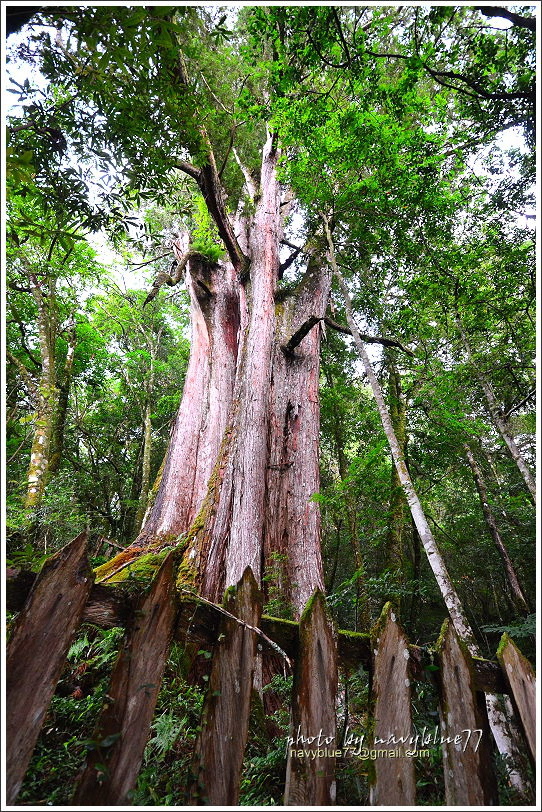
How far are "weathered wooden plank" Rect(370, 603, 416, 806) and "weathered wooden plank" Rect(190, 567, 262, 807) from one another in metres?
0.51

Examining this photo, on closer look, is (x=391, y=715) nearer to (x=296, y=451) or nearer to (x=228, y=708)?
(x=228, y=708)

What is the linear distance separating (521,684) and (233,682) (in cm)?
124

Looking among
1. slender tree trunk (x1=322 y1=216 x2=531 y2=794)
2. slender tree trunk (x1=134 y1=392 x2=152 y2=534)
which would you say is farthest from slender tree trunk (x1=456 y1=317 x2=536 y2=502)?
slender tree trunk (x1=134 y1=392 x2=152 y2=534)

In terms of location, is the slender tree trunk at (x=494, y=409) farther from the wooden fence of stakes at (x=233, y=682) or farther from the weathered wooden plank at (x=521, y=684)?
the wooden fence of stakes at (x=233, y=682)

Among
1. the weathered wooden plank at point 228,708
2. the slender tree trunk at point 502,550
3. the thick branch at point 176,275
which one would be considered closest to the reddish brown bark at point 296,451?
the thick branch at point 176,275

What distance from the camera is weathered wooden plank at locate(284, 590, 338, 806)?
52.2 inches

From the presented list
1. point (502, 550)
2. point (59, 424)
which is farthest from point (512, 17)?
point (59, 424)

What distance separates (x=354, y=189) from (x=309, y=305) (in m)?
1.91

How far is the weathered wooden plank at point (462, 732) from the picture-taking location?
1.41m

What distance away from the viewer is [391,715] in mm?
1454

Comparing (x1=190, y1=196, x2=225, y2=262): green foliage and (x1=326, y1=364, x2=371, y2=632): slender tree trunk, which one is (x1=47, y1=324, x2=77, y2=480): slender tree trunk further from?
(x1=326, y1=364, x2=371, y2=632): slender tree trunk

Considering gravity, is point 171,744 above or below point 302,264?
below

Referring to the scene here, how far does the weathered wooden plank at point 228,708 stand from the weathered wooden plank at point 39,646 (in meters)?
0.53

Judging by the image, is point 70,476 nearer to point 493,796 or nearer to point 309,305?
point 309,305
